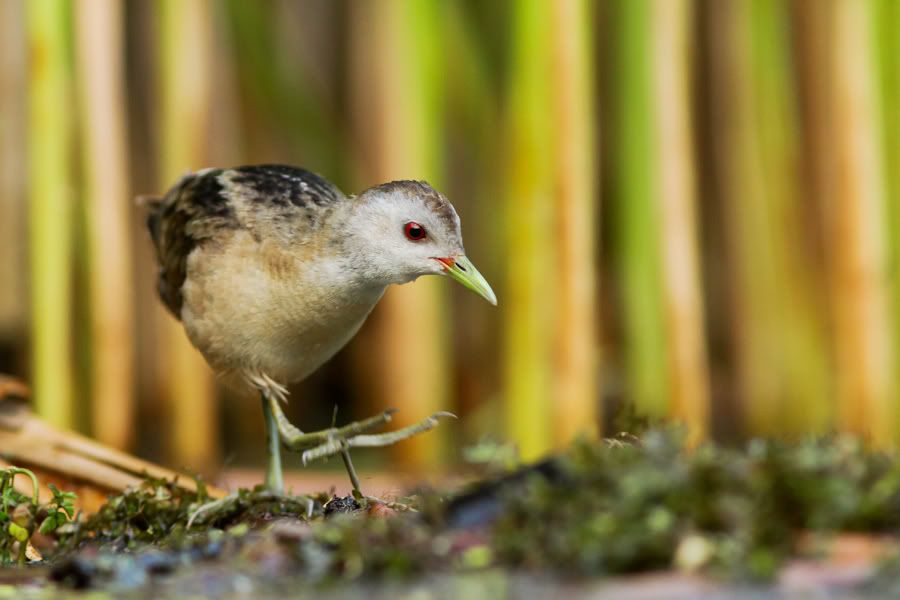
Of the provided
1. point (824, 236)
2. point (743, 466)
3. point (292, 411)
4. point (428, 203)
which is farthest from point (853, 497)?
point (292, 411)

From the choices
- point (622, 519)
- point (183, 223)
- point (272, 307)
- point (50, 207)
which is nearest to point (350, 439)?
point (272, 307)

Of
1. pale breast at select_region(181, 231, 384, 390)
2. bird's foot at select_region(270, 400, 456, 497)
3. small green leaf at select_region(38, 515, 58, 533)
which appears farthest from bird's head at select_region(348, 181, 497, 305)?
small green leaf at select_region(38, 515, 58, 533)

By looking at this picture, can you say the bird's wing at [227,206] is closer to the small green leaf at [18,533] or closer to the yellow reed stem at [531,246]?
the small green leaf at [18,533]

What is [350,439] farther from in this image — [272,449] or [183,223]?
[183,223]

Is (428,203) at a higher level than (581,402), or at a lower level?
higher

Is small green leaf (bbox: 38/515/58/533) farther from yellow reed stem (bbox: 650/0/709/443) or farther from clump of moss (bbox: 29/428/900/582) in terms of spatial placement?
yellow reed stem (bbox: 650/0/709/443)

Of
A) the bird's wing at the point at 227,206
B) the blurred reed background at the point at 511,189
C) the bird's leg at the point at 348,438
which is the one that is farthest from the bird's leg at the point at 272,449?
the blurred reed background at the point at 511,189

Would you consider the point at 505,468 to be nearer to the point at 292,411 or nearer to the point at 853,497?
the point at 853,497
